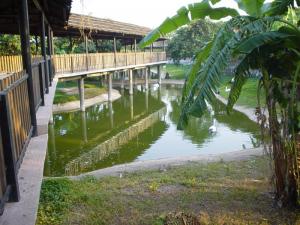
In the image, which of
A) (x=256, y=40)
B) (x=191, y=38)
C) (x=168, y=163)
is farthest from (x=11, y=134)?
(x=191, y=38)

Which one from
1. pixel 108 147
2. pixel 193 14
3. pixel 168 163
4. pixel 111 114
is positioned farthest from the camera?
pixel 111 114

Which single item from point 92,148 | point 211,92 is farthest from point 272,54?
point 92,148

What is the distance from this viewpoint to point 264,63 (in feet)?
18.7

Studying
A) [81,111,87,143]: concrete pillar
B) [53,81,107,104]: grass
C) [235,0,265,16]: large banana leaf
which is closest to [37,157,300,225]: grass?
[235,0,265,16]: large banana leaf

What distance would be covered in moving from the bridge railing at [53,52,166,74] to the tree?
43.6 ft

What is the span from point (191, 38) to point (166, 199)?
128ft

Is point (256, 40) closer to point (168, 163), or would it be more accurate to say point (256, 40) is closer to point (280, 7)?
point (280, 7)

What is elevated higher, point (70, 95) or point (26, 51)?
point (26, 51)

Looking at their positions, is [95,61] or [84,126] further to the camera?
[95,61]

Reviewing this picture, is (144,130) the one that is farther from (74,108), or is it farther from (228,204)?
(228,204)

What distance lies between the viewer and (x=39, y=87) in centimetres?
809

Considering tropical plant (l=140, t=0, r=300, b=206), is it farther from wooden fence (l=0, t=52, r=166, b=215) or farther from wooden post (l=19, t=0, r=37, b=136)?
wooden fence (l=0, t=52, r=166, b=215)

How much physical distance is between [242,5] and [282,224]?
357 cm

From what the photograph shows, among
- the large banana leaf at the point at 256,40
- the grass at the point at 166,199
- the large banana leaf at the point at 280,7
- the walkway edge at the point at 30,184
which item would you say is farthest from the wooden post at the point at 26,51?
the large banana leaf at the point at 280,7
